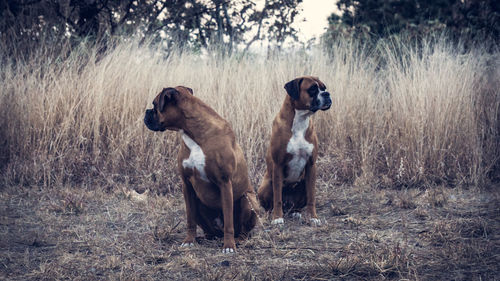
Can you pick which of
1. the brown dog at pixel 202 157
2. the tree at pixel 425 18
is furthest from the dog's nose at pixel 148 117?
the tree at pixel 425 18

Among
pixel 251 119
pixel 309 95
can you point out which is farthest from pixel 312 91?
pixel 251 119

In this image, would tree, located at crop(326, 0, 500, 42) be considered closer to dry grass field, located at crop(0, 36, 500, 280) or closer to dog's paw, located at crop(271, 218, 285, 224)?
dry grass field, located at crop(0, 36, 500, 280)

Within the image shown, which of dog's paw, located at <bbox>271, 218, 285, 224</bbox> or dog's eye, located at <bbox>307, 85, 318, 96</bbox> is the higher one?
dog's eye, located at <bbox>307, 85, 318, 96</bbox>

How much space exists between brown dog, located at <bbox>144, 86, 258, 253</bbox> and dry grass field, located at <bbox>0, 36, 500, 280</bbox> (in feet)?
1.00

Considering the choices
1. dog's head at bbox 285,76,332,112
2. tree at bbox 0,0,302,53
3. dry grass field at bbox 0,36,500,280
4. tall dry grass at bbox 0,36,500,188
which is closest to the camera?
dry grass field at bbox 0,36,500,280

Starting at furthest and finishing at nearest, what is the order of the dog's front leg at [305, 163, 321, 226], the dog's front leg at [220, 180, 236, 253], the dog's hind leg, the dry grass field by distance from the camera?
1. the dog's hind leg
2. the dog's front leg at [305, 163, 321, 226]
3. the dog's front leg at [220, 180, 236, 253]
4. the dry grass field

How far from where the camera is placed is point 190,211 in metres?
3.45

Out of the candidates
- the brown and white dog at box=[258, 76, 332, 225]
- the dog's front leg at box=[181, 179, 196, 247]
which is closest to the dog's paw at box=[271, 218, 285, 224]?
the brown and white dog at box=[258, 76, 332, 225]

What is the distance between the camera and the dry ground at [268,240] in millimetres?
2916

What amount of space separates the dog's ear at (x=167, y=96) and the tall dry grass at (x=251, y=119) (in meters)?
2.13

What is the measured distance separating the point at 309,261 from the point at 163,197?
2.22 metres

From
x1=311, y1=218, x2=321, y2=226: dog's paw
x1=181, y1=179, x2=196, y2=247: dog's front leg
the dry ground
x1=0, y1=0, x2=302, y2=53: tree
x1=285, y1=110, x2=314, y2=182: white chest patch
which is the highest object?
x1=0, y1=0, x2=302, y2=53: tree

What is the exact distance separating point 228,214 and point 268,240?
0.53 meters

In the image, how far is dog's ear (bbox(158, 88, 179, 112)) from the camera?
3252 millimetres
